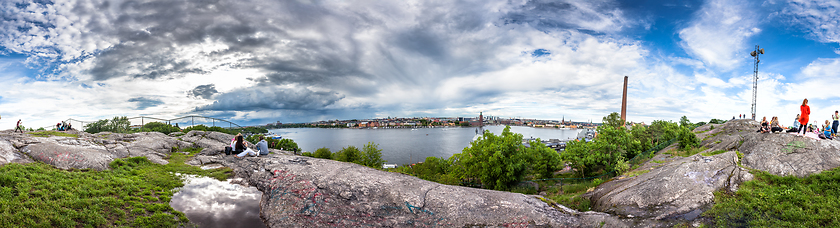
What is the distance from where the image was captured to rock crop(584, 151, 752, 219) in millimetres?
9234

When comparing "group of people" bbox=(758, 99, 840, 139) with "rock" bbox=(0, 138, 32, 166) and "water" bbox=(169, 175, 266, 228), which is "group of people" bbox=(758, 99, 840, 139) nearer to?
Answer: "water" bbox=(169, 175, 266, 228)

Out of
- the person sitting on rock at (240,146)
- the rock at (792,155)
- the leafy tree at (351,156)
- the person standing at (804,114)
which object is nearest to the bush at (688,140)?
the person standing at (804,114)

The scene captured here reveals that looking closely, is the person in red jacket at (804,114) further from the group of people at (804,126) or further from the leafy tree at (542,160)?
the leafy tree at (542,160)

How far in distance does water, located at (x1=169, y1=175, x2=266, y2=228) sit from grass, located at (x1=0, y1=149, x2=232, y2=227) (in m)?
0.37

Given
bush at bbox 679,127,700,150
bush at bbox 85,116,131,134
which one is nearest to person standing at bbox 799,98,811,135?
bush at bbox 679,127,700,150

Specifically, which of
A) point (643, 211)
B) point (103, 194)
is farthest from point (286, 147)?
point (643, 211)

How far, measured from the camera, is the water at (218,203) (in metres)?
8.77

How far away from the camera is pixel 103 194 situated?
879cm

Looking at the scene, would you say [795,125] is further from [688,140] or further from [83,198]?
[83,198]

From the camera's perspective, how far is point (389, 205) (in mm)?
9711

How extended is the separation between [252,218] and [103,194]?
476 centimetres

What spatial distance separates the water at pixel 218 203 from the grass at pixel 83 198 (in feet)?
1.22

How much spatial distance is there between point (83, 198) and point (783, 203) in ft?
71.2

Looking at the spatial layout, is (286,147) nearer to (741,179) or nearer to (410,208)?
(410,208)
